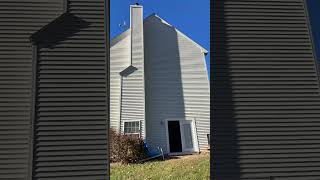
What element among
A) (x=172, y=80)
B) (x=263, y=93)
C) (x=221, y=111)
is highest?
(x=172, y=80)

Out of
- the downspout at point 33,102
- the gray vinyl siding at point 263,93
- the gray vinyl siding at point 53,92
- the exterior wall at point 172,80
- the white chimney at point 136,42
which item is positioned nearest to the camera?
the downspout at point 33,102

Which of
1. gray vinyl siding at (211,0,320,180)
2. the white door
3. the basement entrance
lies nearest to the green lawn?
the basement entrance

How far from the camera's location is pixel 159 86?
25344 mm

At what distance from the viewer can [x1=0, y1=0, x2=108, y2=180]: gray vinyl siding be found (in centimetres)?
915

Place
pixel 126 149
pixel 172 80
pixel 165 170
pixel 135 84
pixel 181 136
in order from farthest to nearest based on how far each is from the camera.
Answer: pixel 172 80, pixel 135 84, pixel 181 136, pixel 126 149, pixel 165 170

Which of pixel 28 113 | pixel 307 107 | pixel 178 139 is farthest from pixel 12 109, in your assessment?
pixel 178 139

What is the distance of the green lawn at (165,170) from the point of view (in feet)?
53.5

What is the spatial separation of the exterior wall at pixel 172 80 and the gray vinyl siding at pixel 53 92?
48.1 ft

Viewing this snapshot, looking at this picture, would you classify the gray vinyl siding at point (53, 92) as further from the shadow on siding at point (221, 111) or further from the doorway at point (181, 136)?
the doorway at point (181, 136)

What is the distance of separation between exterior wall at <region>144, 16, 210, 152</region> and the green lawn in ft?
13.9

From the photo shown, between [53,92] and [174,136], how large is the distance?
15.5m

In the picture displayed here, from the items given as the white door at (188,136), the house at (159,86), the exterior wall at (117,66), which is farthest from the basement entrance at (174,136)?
the exterior wall at (117,66)

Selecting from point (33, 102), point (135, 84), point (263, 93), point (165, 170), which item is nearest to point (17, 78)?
point (33, 102)

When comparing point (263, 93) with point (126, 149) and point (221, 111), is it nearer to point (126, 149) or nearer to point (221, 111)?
point (221, 111)
